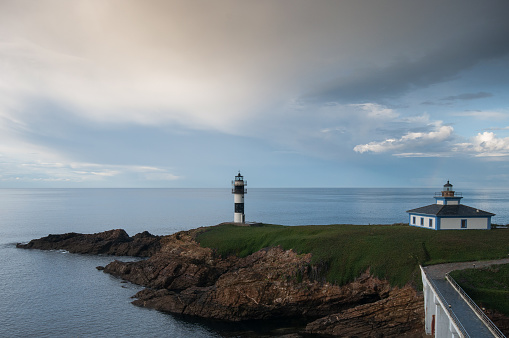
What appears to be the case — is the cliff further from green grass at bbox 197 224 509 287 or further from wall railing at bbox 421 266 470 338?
wall railing at bbox 421 266 470 338

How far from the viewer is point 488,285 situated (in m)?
29.5

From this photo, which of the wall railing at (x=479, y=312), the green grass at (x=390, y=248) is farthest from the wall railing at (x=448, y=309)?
the green grass at (x=390, y=248)

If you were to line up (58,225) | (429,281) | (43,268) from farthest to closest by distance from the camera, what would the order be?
(58,225), (43,268), (429,281)

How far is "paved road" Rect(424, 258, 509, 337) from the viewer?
777 inches

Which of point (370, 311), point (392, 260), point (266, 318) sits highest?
point (392, 260)

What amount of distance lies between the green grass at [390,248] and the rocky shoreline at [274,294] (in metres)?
1.23

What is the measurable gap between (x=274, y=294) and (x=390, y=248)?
13.8 m

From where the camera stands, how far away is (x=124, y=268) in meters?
52.0

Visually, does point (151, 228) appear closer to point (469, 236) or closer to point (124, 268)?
Answer: point (124, 268)

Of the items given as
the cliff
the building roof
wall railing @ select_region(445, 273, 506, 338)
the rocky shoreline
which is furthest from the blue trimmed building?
wall railing @ select_region(445, 273, 506, 338)

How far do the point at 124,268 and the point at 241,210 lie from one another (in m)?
26.0

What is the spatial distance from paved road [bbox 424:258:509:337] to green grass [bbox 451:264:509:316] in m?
1.25

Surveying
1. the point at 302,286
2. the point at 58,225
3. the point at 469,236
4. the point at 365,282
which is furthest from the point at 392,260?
the point at 58,225

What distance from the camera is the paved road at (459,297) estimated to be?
19.7 metres
